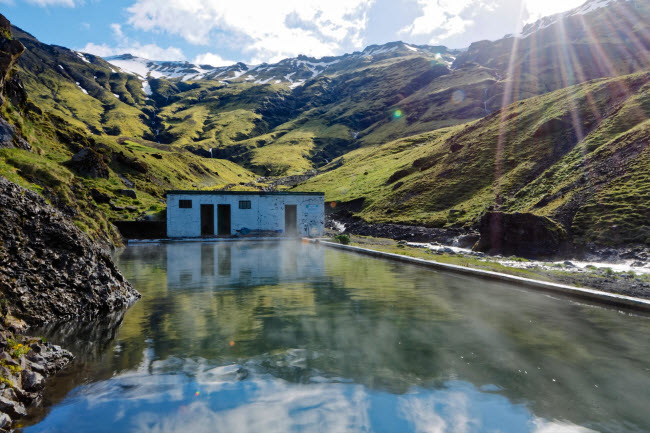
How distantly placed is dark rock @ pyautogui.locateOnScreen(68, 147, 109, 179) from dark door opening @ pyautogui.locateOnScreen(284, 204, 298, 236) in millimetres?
22426

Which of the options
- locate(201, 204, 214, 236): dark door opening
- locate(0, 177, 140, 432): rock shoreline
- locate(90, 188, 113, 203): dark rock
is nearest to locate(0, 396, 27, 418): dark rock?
locate(0, 177, 140, 432): rock shoreline

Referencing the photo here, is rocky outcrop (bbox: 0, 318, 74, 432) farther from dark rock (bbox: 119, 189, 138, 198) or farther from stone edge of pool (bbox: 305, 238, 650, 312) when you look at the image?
dark rock (bbox: 119, 189, 138, 198)

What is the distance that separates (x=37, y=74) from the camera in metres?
191

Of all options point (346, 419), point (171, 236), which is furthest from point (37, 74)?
point (346, 419)

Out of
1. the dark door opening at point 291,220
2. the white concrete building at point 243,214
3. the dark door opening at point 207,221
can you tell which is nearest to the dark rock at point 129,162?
the dark door opening at point 207,221

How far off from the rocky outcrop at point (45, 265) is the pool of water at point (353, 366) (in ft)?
2.16

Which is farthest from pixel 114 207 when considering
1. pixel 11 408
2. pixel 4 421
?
pixel 4 421

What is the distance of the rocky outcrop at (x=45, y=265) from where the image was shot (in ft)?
25.9

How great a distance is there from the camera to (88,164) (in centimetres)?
4331

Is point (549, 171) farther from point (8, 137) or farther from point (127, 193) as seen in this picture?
point (8, 137)

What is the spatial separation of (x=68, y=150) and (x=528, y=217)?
50.0 m

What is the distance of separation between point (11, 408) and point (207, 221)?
4044 cm

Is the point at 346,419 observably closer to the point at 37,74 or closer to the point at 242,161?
the point at 242,161

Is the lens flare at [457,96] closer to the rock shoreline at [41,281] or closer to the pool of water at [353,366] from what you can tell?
the pool of water at [353,366]
